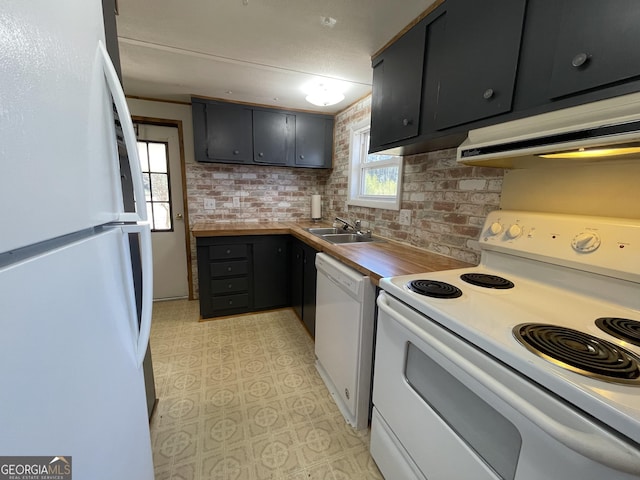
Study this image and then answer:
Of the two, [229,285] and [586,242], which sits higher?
[586,242]

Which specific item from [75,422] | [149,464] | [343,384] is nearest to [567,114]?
[75,422]

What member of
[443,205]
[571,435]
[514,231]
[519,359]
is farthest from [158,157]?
[571,435]

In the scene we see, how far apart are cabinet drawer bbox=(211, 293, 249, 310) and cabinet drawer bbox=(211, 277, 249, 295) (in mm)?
57

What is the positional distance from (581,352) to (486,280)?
528mm

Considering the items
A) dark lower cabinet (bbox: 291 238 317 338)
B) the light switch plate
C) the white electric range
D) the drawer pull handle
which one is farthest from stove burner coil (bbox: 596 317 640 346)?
dark lower cabinet (bbox: 291 238 317 338)

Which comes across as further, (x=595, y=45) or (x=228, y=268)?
(x=228, y=268)

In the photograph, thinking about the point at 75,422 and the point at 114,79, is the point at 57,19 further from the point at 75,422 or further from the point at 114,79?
the point at 75,422

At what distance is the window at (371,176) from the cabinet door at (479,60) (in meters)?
0.85

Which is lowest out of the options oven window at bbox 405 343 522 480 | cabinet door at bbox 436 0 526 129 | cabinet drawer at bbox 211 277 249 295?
cabinet drawer at bbox 211 277 249 295

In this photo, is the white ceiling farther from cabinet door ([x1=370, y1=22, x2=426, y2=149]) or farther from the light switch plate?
the light switch plate

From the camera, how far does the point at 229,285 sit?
9.00 feet

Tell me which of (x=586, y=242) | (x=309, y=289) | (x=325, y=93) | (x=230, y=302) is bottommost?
(x=230, y=302)

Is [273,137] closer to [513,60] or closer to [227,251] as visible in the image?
[227,251]

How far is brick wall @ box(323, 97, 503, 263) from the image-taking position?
141cm
